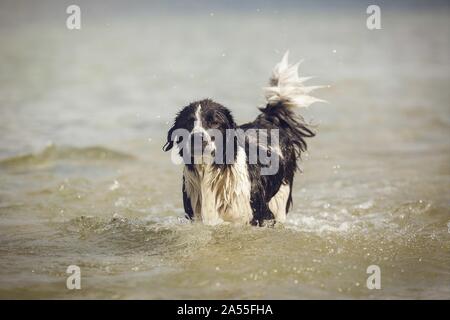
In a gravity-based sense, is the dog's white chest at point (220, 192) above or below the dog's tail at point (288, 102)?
below

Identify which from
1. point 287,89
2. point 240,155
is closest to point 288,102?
point 287,89

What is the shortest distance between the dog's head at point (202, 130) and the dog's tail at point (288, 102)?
0.96 m

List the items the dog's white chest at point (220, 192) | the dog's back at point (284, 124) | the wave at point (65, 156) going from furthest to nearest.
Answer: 1. the wave at point (65, 156)
2. the dog's back at point (284, 124)
3. the dog's white chest at point (220, 192)

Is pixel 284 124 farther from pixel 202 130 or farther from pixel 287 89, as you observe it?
pixel 202 130

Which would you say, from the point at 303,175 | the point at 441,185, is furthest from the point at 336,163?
the point at 441,185

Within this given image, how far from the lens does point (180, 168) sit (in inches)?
384

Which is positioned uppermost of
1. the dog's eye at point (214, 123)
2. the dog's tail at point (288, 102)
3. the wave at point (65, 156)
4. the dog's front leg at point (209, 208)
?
the dog's tail at point (288, 102)

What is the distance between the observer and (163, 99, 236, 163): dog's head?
579 centimetres

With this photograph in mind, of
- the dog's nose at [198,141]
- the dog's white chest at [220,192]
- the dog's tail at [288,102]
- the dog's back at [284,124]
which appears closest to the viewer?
the dog's nose at [198,141]

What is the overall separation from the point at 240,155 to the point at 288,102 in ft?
3.31

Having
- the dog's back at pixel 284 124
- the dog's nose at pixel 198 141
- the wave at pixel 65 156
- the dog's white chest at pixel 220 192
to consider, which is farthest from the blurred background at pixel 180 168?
the dog's nose at pixel 198 141

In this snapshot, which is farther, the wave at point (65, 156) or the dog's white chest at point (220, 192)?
the wave at point (65, 156)

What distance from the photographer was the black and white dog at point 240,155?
592 centimetres

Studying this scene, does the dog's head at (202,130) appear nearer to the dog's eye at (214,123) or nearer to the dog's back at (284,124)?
the dog's eye at (214,123)
